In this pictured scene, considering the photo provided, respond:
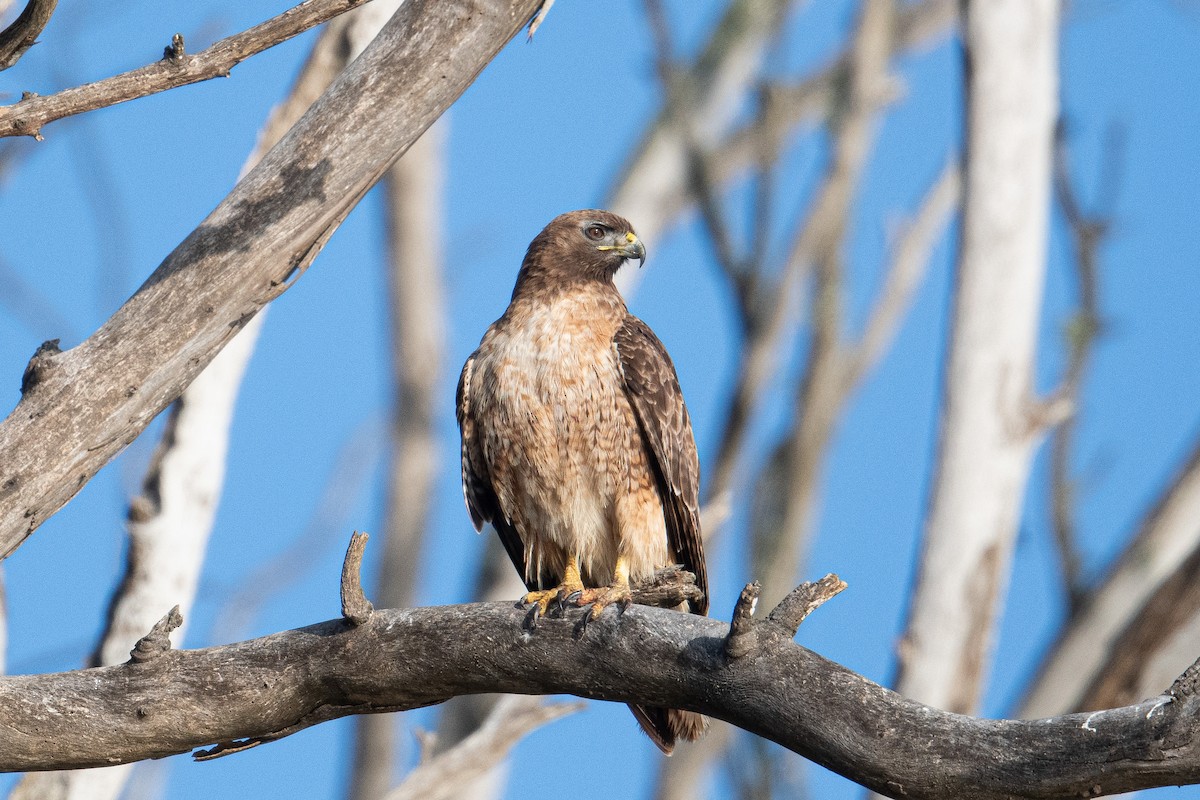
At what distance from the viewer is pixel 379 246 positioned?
1162 centimetres

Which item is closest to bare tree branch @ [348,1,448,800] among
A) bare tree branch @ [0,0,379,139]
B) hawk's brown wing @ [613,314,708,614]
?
hawk's brown wing @ [613,314,708,614]

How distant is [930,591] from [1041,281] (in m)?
1.98

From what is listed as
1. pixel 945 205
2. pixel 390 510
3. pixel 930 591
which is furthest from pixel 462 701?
pixel 945 205

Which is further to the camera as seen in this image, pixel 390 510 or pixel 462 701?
pixel 390 510

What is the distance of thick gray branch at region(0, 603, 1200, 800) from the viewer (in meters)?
3.60

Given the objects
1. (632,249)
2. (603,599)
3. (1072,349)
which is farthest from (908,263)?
(603,599)

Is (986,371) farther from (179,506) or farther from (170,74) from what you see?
(170,74)

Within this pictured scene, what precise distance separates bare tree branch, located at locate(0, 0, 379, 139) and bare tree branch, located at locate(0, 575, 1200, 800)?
1.65m

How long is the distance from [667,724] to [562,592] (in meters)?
0.64

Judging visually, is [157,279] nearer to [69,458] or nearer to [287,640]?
[69,458]

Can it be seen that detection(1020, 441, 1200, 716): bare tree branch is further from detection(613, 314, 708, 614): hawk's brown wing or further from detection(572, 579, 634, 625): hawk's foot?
detection(572, 579, 634, 625): hawk's foot

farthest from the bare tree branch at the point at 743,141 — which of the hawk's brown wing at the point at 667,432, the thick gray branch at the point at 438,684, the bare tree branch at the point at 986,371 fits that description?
the thick gray branch at the point at 438,684

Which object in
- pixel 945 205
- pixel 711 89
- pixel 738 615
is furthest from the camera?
pixel 711 89

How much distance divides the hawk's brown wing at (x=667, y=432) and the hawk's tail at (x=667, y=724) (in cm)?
66
